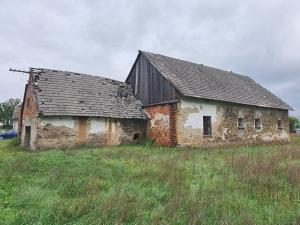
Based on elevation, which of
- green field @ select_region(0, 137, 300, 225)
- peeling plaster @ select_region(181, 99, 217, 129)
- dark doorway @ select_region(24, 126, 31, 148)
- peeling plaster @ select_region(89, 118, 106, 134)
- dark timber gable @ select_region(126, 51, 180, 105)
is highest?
dark timber gable @ select_region(126, 51, 180, 105)

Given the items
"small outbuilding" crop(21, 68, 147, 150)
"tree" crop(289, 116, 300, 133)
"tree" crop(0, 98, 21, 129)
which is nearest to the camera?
"small outbuilding" crop(21, 68, 147, 150)

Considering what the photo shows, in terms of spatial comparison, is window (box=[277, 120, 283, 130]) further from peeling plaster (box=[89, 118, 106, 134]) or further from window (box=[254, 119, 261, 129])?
peeling plaster (box=[89, 118, 106, 134])

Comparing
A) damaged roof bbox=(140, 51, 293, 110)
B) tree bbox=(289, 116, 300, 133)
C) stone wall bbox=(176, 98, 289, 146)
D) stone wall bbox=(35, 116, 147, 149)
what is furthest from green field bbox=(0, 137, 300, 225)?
tree bbox=(289, 116, 300, 133)

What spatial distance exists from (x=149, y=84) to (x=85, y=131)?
5.20m

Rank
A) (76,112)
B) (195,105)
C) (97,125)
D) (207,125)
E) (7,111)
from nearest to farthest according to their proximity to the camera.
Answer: (76,112) < (97,125) < (195,105) < (207,125) < (7,111)

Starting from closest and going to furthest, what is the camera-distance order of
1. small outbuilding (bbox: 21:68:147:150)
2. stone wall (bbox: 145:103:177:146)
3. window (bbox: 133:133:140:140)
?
1. small outbuilding (bbox: 21:68:147:150)
2. stone wall (bbox: 145:103:177:146)
3. window (bbox: 133:133:140:140)

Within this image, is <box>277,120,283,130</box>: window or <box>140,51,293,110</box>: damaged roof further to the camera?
<box>277,120,283,130</box>: window

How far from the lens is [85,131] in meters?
16.8

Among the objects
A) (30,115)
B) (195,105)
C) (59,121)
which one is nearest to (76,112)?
(59,121)

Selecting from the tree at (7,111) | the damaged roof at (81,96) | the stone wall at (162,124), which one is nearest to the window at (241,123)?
the stone wall at (162,124)

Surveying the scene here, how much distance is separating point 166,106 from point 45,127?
6.81 metres

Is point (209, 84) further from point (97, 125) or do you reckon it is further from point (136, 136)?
point (97, 125)

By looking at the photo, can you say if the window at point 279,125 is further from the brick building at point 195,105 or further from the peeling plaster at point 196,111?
the peeling plaster at point 196,111

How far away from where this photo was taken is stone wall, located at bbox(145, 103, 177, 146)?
17312 millimetres
